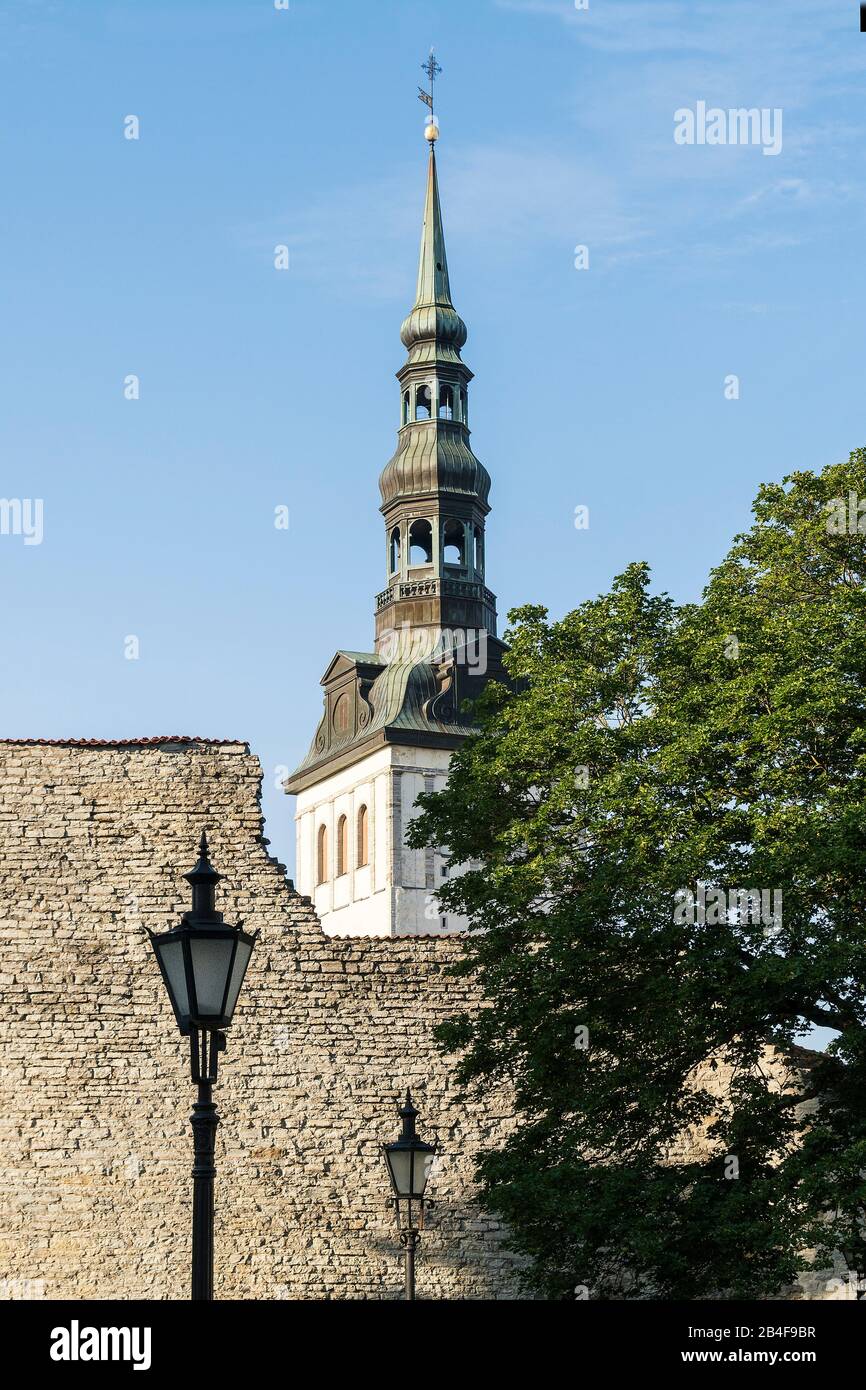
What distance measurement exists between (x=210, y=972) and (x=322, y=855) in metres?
76.3

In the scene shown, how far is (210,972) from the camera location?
1028cm

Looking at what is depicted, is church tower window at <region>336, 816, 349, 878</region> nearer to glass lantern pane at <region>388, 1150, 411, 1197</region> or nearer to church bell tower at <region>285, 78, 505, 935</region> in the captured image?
church bell tower at <region>285, 78, 505, 935</region>

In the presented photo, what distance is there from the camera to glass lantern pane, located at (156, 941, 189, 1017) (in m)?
10.3

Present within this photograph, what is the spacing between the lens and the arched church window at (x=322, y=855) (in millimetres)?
85875

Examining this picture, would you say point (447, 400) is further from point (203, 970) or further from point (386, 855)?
point (203, 970)

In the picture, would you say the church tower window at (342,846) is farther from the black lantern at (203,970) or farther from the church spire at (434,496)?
the black lantern at (203,970)

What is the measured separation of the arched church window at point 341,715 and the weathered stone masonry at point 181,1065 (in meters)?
60.3

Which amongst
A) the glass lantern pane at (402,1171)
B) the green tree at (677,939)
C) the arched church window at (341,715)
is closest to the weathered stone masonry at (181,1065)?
the green tree at (677,939)

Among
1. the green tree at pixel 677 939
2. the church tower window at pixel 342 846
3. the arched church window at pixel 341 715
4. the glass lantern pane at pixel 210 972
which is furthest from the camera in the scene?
the church tower window at pixel 342 846

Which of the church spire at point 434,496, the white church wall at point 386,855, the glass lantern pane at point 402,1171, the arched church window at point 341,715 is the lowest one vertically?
the glass lantern pane at point 402,1171

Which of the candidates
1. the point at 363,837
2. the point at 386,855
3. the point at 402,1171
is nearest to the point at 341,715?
the point at 363,837

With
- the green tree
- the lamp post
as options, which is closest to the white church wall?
the green tree
